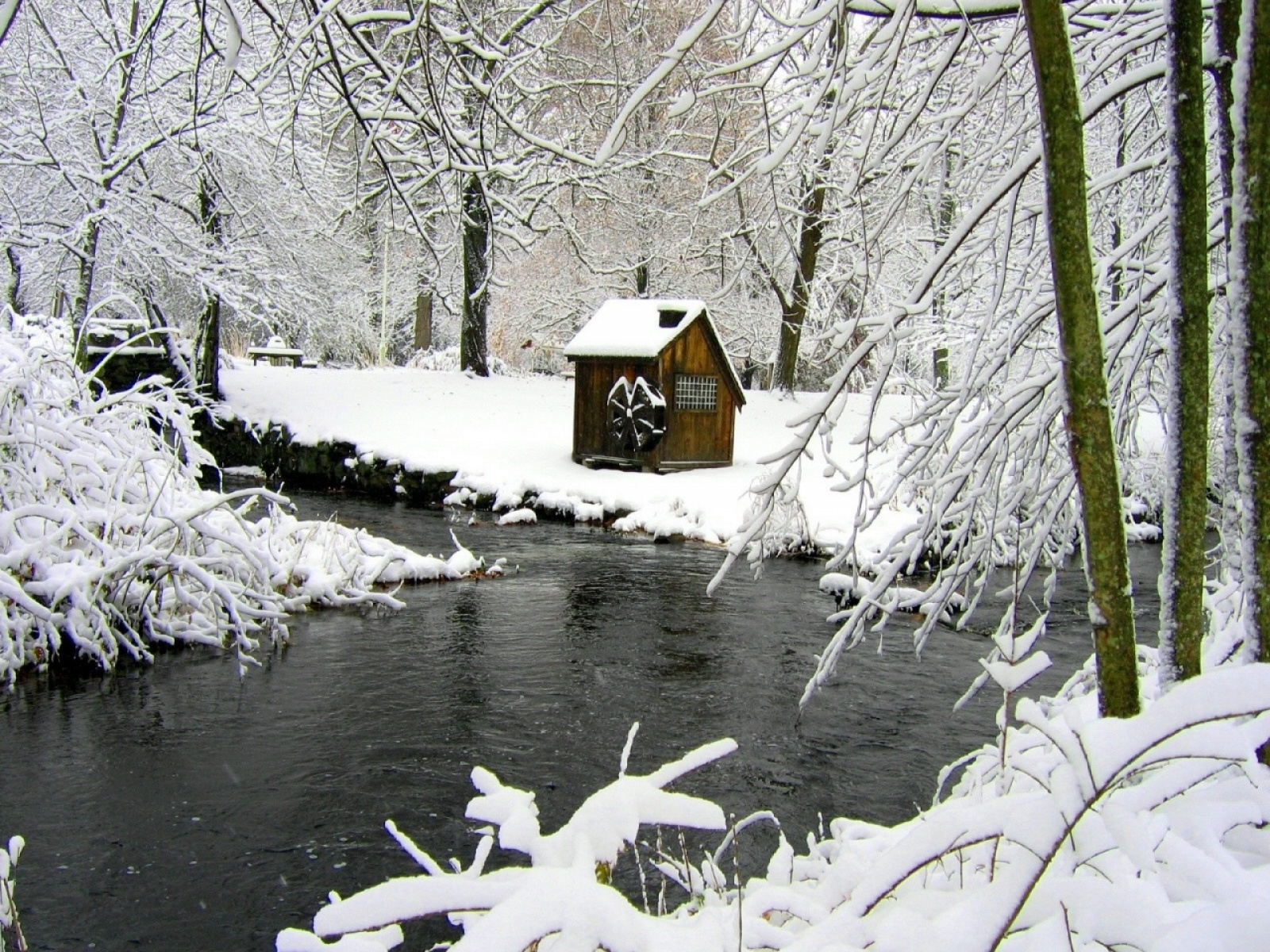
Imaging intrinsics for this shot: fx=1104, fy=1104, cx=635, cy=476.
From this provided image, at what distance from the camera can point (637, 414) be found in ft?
59.0

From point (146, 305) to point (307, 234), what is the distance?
3.64m

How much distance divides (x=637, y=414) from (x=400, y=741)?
1198 cm

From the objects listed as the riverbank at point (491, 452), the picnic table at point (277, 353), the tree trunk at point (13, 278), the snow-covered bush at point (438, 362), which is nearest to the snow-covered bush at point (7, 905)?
the riverbank at point (491, 452)

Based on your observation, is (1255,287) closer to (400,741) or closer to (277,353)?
(400,741)

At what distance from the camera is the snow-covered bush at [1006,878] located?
1.20 metres

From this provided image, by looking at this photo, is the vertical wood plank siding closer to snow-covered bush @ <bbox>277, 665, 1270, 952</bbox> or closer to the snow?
the snow

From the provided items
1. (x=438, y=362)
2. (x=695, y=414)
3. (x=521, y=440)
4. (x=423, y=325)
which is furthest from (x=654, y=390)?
(x=423, y=325)

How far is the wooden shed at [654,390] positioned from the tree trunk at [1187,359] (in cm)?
1588

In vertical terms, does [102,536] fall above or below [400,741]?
above

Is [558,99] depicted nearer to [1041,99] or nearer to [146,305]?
[146,305]

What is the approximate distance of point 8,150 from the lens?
17.0 metres

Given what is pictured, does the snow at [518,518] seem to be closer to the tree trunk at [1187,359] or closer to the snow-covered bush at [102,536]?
the snow-covered bush at [102,536]

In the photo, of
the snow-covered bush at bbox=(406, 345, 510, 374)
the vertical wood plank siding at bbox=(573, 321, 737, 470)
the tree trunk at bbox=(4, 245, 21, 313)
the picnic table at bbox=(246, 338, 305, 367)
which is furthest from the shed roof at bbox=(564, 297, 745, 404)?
the snow-covered bush at bbox=(406, 345, 510, 374)

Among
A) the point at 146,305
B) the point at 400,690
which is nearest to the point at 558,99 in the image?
the point at 146,305
